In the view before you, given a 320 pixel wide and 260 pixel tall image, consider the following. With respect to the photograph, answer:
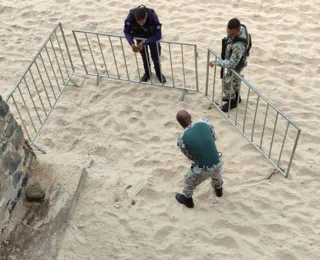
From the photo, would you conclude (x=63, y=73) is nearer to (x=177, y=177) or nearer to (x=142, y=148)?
(x=142, y=148)

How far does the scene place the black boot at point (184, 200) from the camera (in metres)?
5.27

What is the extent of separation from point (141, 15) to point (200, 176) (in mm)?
2590

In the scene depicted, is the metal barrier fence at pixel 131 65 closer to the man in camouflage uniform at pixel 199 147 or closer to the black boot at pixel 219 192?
the black boot at pixel 219 192

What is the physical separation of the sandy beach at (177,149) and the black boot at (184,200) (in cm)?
8

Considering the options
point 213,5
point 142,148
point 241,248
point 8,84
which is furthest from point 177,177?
point 213,5

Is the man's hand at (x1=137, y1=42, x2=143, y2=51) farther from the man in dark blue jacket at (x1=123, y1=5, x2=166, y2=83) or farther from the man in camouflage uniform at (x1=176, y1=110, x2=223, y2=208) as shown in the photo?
the man in camouflage uniform at (x1=176, y1=110, x2=223, y2=208)

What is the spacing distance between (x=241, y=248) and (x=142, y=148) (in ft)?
6.90

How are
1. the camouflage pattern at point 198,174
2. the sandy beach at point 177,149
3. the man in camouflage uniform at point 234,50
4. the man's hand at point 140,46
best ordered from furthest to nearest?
the man's hand at point 140,46, the man in camouflage uniform at point 234,50, the sandy beach at point 177,149, the camouflage pattern at point 198,174

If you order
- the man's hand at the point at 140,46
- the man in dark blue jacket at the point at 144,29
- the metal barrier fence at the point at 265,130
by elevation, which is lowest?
the metal barrier fence at the point at 265,130

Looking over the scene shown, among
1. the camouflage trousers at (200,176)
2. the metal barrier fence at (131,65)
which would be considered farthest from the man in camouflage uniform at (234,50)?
the camouflage trousers at (200,176)

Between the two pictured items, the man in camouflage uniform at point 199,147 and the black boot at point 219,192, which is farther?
the black boot at point 219,192

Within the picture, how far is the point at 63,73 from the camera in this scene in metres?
7.68

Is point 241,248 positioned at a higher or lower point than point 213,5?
lower

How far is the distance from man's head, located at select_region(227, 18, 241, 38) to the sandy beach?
1.51 m
